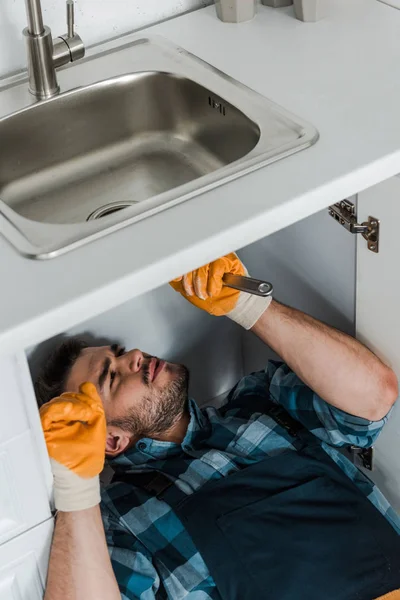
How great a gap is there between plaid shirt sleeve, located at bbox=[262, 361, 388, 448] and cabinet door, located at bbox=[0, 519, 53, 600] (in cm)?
63

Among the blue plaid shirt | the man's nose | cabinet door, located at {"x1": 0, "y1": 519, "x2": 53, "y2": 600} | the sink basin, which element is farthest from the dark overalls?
the sink basin

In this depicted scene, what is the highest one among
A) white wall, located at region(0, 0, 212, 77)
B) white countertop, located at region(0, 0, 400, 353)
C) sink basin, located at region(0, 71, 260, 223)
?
white wall, located at region(0, 0, 212, 77)

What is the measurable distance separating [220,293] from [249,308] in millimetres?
94

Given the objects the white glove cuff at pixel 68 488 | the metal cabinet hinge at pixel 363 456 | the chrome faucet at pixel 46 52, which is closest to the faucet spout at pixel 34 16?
the chrome faucet at pixel 46 52

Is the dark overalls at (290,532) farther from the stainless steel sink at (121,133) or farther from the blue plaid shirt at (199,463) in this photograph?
the stainless steel sink at (121,133)

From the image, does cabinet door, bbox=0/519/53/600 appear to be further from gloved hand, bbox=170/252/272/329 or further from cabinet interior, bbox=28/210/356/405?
cabinet interior, bbox=28/210/356/405

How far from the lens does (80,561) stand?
147 centimetres

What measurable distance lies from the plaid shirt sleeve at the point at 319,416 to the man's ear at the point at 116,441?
0.32 meters

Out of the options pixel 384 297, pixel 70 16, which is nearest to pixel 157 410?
pixel 384 297

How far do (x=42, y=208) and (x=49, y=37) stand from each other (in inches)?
11.8

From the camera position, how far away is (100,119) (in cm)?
167

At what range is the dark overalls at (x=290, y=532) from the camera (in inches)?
64.4

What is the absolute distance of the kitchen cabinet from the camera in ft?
4.20

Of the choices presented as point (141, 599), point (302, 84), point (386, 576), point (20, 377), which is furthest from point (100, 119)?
point (386, 576)
